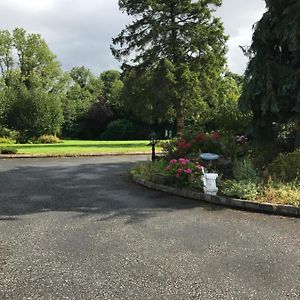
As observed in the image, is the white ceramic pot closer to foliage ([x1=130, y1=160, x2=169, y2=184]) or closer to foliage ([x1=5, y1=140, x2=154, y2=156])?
foliage ([x1=130, y1=160, x2=169, y2=184])

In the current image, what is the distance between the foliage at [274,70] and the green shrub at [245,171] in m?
1.37

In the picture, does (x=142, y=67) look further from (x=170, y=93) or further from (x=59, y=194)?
(x=59, y=194)

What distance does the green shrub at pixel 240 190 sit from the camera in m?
7.22

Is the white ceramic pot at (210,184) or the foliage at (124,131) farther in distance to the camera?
the foliage at (124,131)

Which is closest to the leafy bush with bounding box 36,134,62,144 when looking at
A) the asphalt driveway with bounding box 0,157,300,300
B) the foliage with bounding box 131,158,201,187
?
the foliage with bounding box 131,158,201,187

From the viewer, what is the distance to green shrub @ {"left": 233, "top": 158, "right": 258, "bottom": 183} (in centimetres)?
825

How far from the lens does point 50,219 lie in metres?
6.22

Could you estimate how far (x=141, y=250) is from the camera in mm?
4730

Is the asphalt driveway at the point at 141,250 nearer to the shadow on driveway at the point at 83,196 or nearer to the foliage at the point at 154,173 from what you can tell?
the shadow on driveway at the point at 83,196

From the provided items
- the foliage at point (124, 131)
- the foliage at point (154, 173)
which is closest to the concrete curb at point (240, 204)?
the foliage at point (154, 173)

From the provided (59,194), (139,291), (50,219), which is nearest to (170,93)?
(59,194)

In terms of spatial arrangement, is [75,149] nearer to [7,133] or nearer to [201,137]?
[201,137]

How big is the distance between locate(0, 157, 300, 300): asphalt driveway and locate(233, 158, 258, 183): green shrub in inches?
58.7

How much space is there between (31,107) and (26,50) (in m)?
19.8
